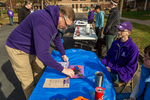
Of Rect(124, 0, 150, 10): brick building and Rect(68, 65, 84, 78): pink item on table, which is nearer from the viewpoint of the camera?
Rect(68, 65, 84, 78): pink item on table

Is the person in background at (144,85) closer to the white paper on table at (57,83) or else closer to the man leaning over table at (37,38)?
the white paper on table at (57,83)

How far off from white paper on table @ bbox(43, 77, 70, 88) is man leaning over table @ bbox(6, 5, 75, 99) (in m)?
0.12

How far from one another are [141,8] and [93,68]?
38.8 meters

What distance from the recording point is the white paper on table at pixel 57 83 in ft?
4.86

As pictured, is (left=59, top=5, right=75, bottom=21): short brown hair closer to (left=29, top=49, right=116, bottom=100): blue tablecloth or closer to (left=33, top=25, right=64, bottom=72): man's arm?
(left=33, top=25, right=64, bottom=72): man's arm

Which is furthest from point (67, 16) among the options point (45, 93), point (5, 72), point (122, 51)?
point (5, 72)

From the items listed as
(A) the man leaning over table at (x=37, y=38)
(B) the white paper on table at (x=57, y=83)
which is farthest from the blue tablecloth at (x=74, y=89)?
(A) the man leaning over table at (x=37, y=38)

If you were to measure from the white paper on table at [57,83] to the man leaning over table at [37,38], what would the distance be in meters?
0.12

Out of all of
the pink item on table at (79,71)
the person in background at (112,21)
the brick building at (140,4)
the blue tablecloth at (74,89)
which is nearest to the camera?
the blue tablecloth at (74,89)

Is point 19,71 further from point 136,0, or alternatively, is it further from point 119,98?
point 136,0

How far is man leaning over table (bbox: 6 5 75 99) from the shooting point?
1.37 meters

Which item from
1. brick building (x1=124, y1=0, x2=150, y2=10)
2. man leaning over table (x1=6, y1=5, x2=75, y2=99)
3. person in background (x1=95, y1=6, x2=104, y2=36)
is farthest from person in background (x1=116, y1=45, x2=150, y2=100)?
brick building (x1=124, y1=0, x2=150, y2=10)

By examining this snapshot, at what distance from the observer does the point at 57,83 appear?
1.54 metres

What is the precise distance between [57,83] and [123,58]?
141 centimetres
